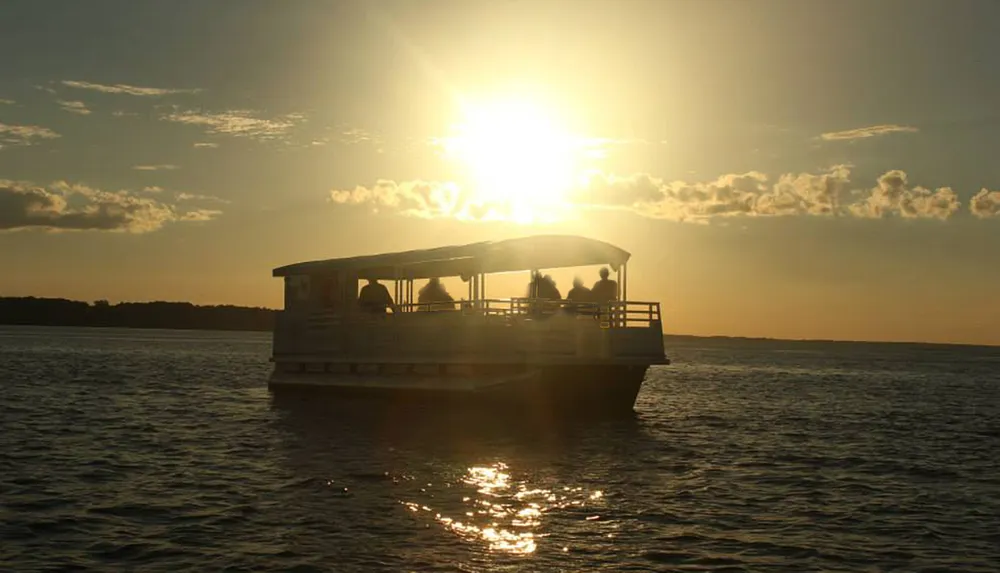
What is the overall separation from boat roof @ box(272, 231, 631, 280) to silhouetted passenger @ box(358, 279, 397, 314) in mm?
722

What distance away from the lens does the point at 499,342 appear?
28641 millimetres

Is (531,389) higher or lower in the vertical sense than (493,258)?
lower

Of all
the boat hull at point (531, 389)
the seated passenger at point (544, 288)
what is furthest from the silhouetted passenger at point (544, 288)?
the boat hull at point (531, 389)

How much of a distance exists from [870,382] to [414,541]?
6794 cm

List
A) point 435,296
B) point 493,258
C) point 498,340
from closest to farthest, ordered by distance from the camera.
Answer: point 498,340, point 493,258, point 435,296

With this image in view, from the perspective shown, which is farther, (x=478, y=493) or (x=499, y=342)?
(x=499, y=342)

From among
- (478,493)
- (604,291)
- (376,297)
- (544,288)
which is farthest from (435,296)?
(478,493)

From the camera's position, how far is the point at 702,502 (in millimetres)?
16281

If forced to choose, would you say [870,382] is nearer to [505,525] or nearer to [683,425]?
[683,425]

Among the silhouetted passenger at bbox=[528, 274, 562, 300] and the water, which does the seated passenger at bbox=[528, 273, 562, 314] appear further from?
the water

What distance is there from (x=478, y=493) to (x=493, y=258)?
15517mm

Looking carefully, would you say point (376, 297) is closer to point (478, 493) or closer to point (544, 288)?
point (544, 288)

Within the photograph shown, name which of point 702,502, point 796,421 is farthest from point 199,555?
point 796,421

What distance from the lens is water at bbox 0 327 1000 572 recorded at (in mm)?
12289
